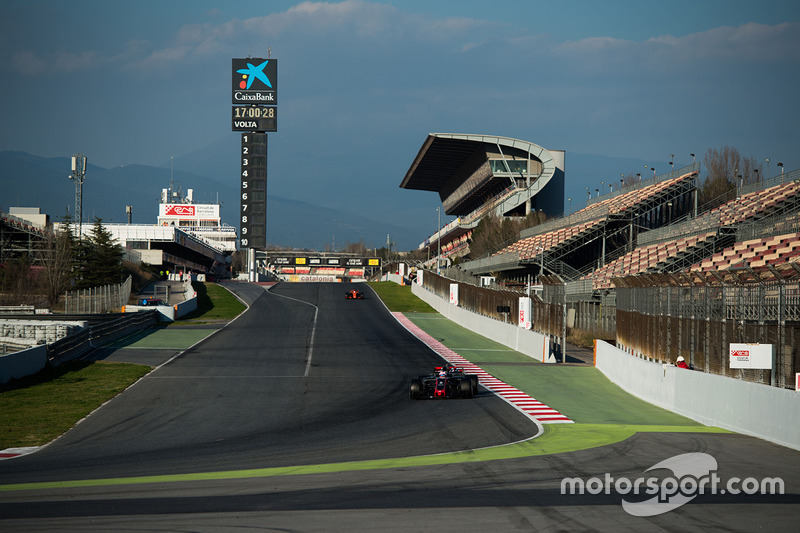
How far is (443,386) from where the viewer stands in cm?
2391

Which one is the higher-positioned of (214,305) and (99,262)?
(99,262)

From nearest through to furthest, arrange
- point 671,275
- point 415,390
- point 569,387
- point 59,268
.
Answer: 1. point 415,390
2. point 569,387
3. point 671,275
4. point 59,268

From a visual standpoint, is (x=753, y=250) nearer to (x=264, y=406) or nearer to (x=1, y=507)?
(x=264, y=406)

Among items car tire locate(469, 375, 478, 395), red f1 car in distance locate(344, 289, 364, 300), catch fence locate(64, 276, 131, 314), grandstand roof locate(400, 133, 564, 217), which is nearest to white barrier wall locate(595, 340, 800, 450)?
car tire locate(469, 375, 478, 395)

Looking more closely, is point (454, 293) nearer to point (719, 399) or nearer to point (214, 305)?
point (214, 305)

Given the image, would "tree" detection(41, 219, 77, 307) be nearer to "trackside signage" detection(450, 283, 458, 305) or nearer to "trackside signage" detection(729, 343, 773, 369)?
"trackside signage" detection(450, 283, 458, 305)

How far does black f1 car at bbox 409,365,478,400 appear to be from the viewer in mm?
23750

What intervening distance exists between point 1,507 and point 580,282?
131ft

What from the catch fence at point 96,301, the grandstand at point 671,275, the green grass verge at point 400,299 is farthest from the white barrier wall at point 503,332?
the catch fence at point 96,301

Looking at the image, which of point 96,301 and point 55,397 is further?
point 96,301

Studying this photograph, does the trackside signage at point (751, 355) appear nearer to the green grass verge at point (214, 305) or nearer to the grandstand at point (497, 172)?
the green grass verge at point (214, 305)

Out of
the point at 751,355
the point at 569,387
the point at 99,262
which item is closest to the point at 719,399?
the point at 751,355

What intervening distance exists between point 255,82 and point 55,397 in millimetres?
97454

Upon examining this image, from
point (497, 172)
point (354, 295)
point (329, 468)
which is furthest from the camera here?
point (497, 172)
